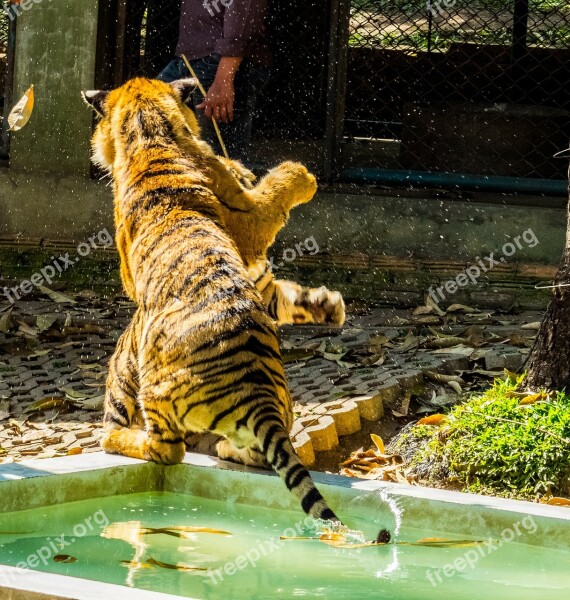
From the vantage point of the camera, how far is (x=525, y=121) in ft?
33.9

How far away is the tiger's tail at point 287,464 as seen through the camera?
3742mm

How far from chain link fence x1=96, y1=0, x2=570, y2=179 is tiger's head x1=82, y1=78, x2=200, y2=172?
138 inches

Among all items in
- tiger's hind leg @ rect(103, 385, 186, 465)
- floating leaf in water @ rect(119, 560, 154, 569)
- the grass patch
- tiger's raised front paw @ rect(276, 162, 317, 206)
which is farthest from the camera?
tiger's raised front paw @ rect(276, 162, 317, 206)

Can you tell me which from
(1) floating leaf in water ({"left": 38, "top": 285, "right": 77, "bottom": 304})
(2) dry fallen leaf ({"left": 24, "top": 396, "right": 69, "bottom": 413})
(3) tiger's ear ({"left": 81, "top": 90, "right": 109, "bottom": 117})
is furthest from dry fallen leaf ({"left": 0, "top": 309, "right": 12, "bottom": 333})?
(3) tiger's ear ({"left": 81, "top": 90, "right": 109, "bottom": 117})

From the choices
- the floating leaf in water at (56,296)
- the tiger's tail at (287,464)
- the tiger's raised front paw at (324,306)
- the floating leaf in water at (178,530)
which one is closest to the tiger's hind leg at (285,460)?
the tiger's tail at (287,464)

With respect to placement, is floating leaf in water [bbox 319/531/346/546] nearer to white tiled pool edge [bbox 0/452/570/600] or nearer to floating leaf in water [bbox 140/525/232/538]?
white tiled pool edge [bbox 0/452/570/600]

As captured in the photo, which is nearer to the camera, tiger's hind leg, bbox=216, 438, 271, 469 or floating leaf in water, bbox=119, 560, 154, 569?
floating leaf in water, bbox=119, 560, 154, 569

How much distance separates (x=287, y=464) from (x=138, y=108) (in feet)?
6.76

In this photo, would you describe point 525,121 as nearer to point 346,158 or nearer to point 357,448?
point 346,158

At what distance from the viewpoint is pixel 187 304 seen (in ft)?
14.4

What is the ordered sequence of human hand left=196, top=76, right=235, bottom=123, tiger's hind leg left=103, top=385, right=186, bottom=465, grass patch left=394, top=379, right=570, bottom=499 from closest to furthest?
tiger's hind leg left=103, top=385, right=186, bottom=465, grass patch left=394, top=379, right=570, bottom=499, human hand left=196, top=76, right=235, bottom=123

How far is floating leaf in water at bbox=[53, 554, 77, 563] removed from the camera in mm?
3523

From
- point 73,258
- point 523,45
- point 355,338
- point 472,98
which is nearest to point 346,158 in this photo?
point 472,98

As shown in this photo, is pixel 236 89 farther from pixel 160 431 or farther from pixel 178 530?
pixel 178 530
